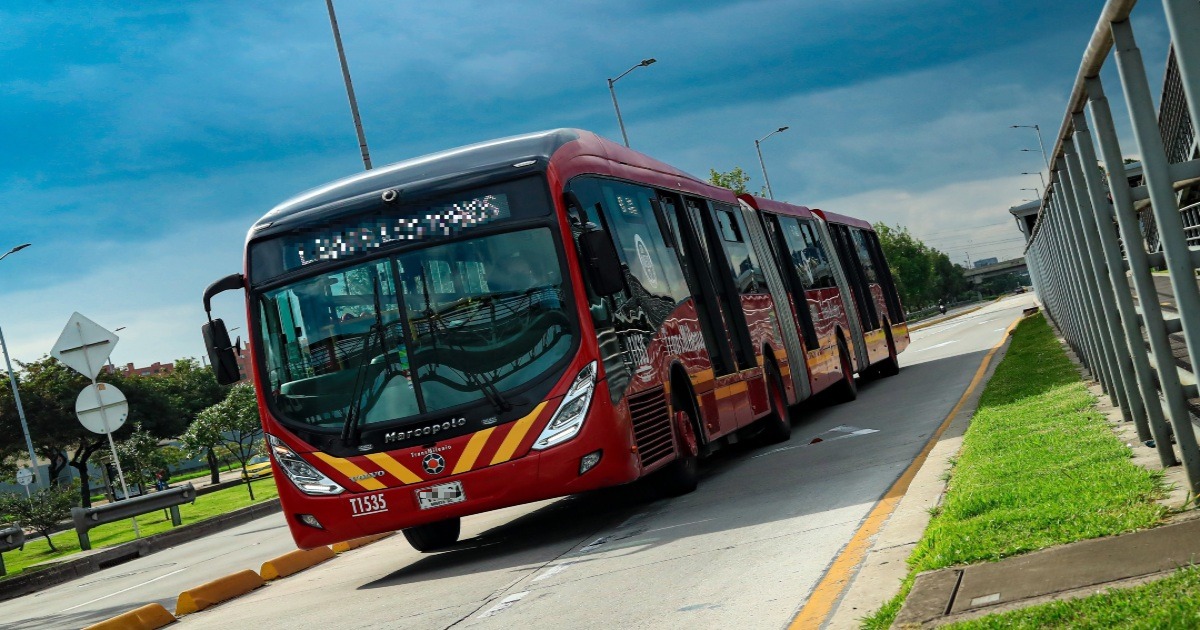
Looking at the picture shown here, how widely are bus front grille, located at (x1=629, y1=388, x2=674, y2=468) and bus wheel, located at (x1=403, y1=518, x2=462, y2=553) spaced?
231cm

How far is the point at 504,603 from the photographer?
8.26 meters

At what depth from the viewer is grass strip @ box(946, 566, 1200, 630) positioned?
4.23m

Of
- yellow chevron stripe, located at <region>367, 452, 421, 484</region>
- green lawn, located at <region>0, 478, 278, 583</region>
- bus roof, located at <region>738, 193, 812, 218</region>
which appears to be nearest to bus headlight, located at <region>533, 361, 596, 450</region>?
yellow chevron stripe, located at <region>367, 452, 421, 484</region>

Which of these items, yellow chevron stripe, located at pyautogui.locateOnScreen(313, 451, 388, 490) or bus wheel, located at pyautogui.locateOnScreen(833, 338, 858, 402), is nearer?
A: yellow chevron stripe, located at pyautogui.locateOnScreen(313, 451, 388, 490)

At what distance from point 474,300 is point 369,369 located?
1043 mm

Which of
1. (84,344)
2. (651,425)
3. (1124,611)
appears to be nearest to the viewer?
(1124,611)

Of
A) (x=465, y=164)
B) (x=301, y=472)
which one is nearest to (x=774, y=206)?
(x=465, y=164)

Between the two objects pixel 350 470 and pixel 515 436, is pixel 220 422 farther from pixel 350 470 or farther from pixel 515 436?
pixel 515 436

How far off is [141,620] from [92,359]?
1248 cm

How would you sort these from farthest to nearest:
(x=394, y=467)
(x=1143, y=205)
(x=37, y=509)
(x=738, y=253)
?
(x=37, y=509) < (x=738, y=253) < (x=394, y=467) < (x=1143, y=205)

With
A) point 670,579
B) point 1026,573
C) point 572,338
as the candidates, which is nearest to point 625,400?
point 572,338

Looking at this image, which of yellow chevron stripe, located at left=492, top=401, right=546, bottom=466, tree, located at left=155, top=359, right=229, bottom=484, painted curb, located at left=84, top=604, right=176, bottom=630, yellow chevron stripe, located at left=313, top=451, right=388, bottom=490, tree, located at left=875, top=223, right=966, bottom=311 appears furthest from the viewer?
tree, located at left=875, top=223, right=966, bottom=311

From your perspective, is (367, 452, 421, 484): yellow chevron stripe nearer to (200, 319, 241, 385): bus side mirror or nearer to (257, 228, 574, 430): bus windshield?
(257, 228, 574, 430): bus windshield

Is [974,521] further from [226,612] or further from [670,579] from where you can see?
[226,612]
